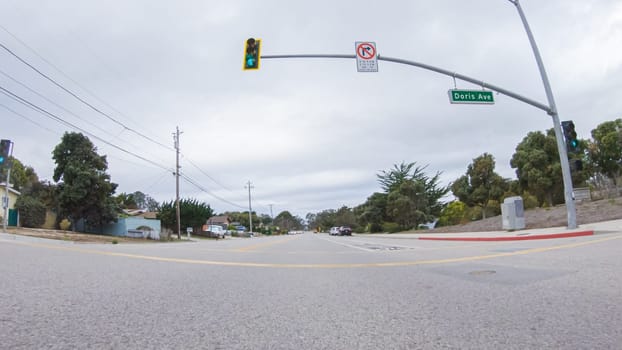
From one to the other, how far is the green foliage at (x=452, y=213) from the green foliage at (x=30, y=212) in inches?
1695

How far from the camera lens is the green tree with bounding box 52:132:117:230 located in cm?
3128

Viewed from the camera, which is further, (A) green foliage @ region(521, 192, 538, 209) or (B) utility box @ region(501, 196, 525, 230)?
(A) green foliage @ region(521, 192, 538, 209)

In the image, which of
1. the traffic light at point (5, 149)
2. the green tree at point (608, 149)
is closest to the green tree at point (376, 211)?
the green tree at point (608, 149)

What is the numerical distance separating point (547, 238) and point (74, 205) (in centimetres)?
3632

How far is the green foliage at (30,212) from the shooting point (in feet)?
101

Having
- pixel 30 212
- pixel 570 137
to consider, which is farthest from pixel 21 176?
pixel 570 137

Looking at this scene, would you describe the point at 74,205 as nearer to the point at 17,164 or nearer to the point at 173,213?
the point at 173,213

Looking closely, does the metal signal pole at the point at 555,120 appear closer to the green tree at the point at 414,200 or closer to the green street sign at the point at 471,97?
the green street sign at the point at 471,97

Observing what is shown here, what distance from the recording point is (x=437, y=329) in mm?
2596

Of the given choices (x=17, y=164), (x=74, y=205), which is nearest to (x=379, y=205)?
(x=74, y=205)

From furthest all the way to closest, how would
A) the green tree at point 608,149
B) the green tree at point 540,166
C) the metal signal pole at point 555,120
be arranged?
the green tree at point 608,149, the green tree at point 540,166, the metal signal pole at point 555,120

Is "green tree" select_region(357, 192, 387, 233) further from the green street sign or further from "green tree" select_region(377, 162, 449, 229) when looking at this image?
the green street sign

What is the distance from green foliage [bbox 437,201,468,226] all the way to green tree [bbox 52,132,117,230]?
3778 centimetres

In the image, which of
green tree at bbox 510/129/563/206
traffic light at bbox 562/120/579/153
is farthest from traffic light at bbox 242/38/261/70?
green tree at bbox 510/129/563/206
